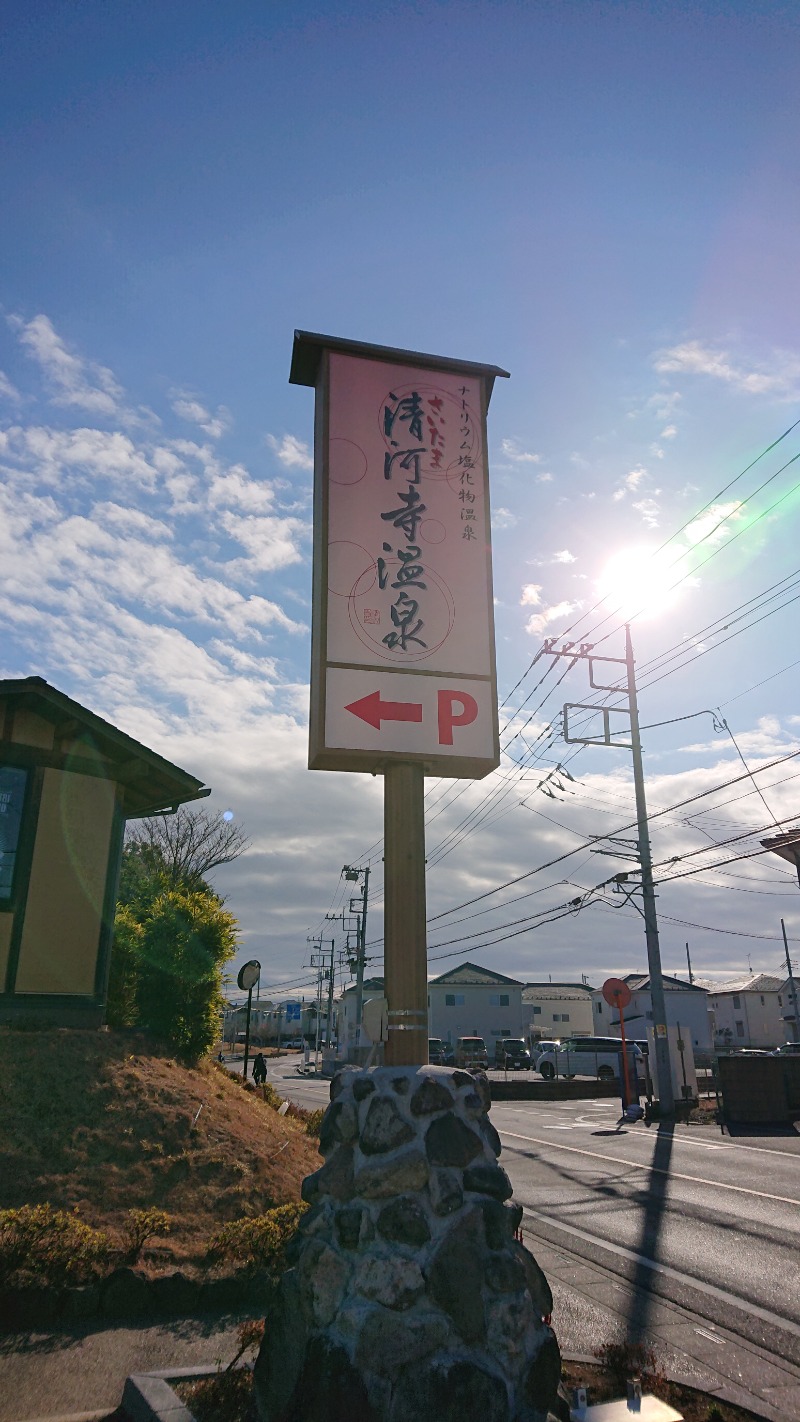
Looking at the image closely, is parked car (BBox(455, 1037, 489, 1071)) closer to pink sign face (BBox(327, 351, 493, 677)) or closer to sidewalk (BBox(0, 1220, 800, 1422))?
sidewalk (BBox(0, 1220, 800, 1422))

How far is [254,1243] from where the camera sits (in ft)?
22.7

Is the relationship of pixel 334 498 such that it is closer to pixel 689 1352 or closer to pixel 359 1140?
pixel 359 1140

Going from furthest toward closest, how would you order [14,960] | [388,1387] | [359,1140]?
[14,960]
[359,1140]
[388,1387]

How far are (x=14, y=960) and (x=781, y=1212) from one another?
1018 cm

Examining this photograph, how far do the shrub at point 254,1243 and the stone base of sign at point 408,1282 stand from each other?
2769mm

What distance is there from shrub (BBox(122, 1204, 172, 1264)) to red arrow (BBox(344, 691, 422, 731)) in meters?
4.53

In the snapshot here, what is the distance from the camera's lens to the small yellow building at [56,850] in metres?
12.1

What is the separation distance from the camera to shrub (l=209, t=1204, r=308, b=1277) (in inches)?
266

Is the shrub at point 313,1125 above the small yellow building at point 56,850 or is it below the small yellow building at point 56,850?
below

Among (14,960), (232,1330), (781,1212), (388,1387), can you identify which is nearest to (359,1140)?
(388,1387)

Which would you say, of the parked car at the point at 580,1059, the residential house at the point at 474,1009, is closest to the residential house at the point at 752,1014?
the residential house at the point at 474,1009

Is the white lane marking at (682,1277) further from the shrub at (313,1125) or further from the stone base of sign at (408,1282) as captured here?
the shrub at (313,1125)

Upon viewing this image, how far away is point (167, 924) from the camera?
13.5m

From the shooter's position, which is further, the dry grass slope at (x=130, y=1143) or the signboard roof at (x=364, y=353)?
the dry grass slope at (x=130, y=1143)
